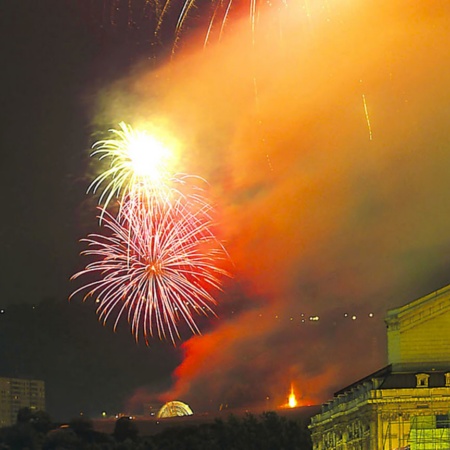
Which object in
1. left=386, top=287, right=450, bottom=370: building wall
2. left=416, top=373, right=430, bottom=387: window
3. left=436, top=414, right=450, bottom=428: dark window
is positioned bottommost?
left=436, top=414, right=450, bottom=428: dark window

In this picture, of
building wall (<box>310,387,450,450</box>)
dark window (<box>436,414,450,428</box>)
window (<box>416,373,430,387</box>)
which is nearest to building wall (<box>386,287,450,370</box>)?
window (<box>416,373,430,387</box>)

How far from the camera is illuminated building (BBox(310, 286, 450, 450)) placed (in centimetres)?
11762

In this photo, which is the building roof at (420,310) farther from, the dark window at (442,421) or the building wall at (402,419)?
the dark window at (442,421)

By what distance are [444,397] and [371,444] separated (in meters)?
6.86

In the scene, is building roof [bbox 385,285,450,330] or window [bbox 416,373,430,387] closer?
window [bbox 416,373,430,387]

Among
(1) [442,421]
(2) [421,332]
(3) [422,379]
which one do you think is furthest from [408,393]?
(2) [421,332]

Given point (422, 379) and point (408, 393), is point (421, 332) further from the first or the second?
point (408, 393)

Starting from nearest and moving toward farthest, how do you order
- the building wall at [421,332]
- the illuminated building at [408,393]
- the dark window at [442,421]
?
the dark window at [442,421]
the illuminated building at [408,393]
the building wall at [421,332]

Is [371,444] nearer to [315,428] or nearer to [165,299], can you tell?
[165,299]

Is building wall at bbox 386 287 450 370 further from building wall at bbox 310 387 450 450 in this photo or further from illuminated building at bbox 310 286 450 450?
building wall at bbox 310 387 450 450

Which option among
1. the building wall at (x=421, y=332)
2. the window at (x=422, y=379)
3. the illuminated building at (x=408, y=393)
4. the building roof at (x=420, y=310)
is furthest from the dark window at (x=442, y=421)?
the building roof at (x=420, y=310)

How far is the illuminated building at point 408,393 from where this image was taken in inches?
4631

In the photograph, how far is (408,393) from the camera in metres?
120

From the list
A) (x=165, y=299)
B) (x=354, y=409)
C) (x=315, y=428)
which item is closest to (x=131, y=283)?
(x=165, y=299)
